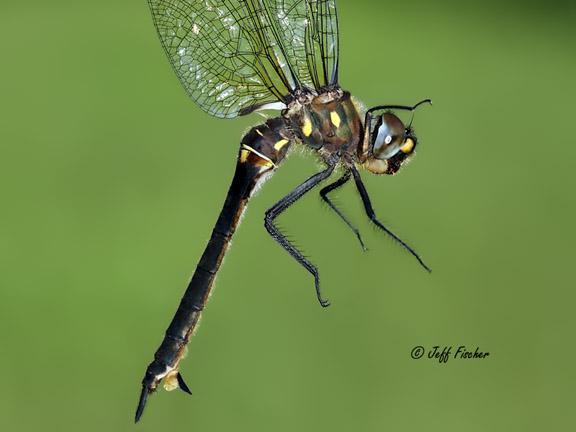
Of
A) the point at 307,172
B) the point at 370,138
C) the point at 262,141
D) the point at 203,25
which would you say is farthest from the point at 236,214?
the point at 307,172

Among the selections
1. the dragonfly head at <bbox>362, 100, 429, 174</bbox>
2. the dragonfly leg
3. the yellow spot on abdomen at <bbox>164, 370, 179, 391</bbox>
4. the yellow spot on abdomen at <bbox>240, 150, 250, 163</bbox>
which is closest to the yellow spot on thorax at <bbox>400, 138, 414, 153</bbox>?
the dragonfly head at <bbox>362, 100, 429, 174</bbox>

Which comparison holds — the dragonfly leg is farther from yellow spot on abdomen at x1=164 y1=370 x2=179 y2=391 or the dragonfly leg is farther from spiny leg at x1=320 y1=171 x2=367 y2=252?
yellow spot on abdomen at x1=164 y1=370 x2=179 y2=391

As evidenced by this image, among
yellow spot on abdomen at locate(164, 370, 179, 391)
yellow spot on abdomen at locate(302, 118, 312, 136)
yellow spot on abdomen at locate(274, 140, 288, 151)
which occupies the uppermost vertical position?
yellow spot on abdomen at locate(302, 118, 312, 136)

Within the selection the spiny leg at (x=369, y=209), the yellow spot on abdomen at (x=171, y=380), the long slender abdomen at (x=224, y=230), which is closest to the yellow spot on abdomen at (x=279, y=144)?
the long slender abdomen at (x=224, y=230)

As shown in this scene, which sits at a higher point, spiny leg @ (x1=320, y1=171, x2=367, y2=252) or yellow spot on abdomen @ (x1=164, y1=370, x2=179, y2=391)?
spiny leg @ (x1=320, y1=171, x2=367, y2=252)

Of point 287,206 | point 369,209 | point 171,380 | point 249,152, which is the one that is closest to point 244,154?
point 249,152

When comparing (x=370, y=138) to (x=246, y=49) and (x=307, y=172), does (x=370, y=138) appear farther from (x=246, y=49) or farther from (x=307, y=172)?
(x=307, y=172)

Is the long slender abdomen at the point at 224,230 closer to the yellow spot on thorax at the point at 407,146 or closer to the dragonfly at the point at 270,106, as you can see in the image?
the dragonfly at the point at 270,106

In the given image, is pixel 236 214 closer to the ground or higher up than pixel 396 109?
closer to the ground
